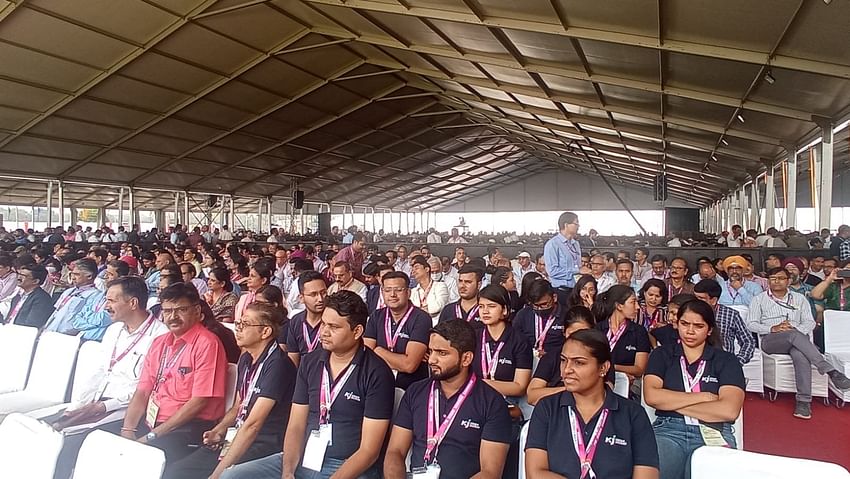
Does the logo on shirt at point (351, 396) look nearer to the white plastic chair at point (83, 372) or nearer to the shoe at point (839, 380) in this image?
the white plastic chair at point (83, 372)

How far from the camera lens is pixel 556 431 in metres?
2.22

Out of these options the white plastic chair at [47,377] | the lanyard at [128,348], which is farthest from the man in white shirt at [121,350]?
the white plastic chair at [47,377]

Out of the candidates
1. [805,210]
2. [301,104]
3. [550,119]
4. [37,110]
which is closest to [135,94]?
[37,110]

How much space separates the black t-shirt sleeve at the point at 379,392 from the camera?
2549mm

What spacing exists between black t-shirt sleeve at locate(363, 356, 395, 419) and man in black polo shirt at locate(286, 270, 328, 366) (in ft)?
3.36

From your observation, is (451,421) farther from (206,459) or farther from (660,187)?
(660,187)

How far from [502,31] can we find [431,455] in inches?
330

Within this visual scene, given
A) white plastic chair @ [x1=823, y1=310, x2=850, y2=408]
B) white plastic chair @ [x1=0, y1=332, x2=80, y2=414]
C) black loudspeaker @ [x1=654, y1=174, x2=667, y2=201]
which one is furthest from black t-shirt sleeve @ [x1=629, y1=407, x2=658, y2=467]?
black loudspeaker @ [x1=654, y1=174, x2=667, y2=201]

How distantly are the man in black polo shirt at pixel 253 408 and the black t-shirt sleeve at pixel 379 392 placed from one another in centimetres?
49

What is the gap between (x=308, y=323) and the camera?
374cm

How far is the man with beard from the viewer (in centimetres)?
616

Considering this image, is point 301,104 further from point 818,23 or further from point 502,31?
point 818,23

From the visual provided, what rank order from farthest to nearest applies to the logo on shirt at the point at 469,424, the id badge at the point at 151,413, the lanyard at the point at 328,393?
the id badge at the point at 151,413 → the lanyard at the point at 328,393 → the logo on shirt at the point at 469,424

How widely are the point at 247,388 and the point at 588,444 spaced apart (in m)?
1.64
